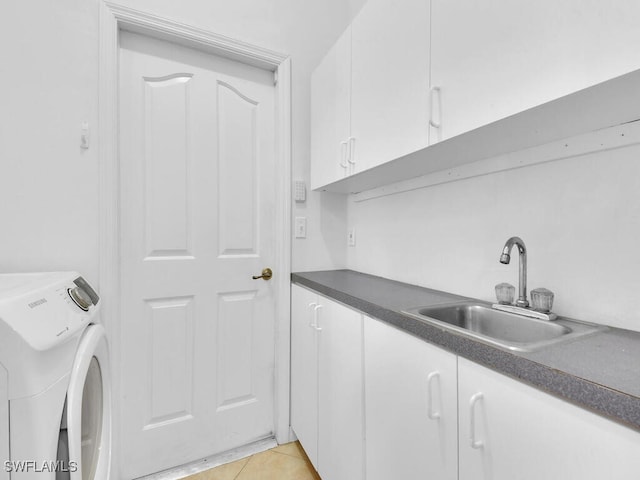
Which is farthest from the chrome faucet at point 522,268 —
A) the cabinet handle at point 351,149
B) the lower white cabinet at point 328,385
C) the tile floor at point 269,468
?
the tile floor at point 269,468

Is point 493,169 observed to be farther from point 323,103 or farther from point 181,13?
point 181,13

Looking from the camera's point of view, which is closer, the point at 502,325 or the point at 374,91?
the point at 502,325

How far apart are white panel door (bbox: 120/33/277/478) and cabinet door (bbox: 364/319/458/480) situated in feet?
3.04

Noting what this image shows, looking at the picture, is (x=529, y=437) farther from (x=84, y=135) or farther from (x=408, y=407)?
(x=84, y=135)

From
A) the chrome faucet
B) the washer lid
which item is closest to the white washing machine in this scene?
the washer lid

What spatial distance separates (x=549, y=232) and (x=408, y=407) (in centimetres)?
69

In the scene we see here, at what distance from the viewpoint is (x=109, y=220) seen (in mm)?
1377

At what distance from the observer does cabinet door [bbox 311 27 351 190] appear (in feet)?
4.63

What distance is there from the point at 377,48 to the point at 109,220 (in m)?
1.39

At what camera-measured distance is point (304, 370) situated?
61.9 inches

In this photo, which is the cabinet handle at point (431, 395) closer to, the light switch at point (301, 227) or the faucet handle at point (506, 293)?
the faucet handle at point (506, 293)

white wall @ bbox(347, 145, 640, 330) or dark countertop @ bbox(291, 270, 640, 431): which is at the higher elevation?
white wall @ bbox(347, 145, 640, 330)

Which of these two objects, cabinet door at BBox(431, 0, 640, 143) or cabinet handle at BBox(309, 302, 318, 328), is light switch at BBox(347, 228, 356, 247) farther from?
cabinet door at BBox(431, 0, 640, 143)

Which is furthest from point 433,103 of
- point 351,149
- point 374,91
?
point 351,149
